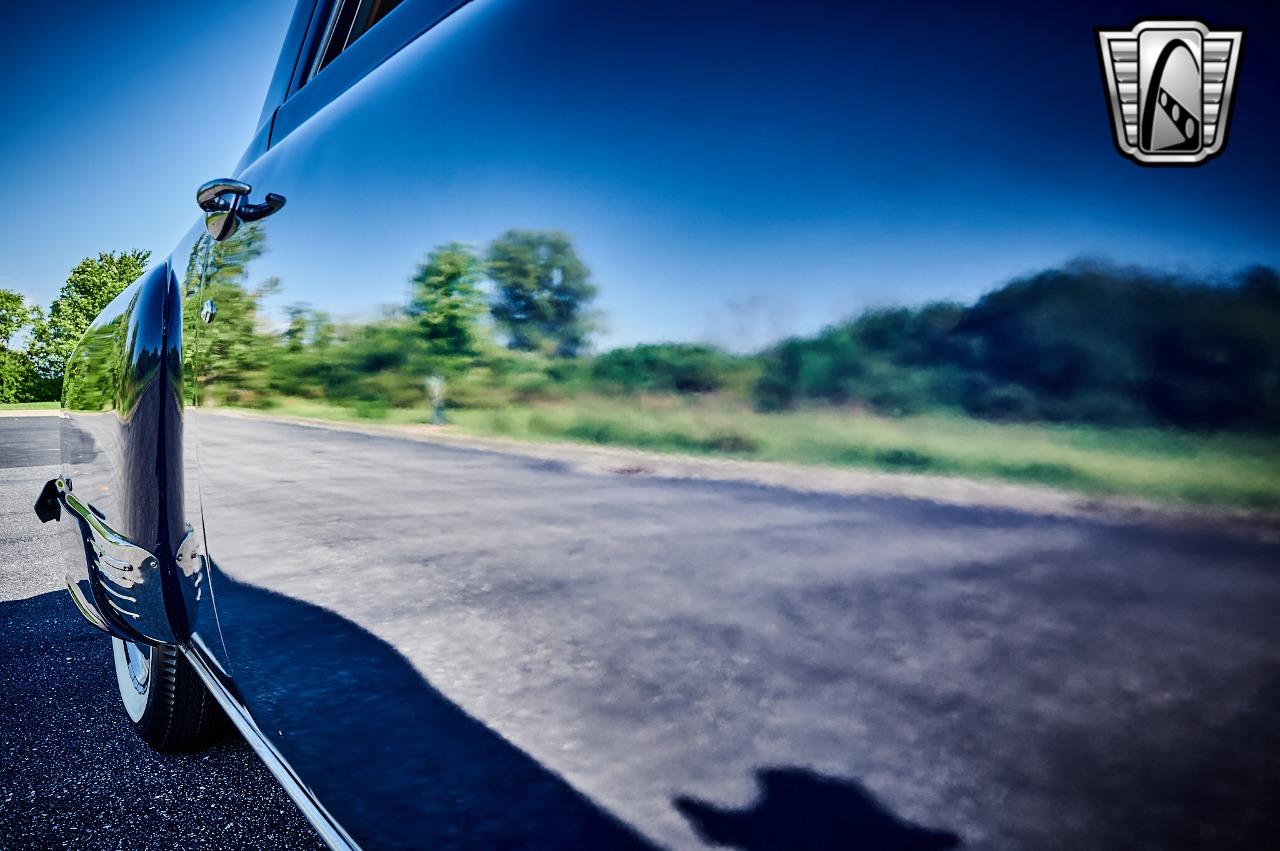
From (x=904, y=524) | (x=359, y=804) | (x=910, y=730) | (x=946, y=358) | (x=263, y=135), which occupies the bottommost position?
(x=359, y=804)

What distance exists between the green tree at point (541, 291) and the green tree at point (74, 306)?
5174cm

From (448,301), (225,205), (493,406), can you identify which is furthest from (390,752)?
(225,205)

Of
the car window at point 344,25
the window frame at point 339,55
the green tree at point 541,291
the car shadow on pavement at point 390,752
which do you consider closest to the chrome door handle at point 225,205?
the window frame at point 339,55

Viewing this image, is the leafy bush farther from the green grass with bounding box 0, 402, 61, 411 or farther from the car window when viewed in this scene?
the green grass with bounding box 0, 402, 61, 411

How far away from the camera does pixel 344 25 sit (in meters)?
2.13

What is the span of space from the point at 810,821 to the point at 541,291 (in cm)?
61

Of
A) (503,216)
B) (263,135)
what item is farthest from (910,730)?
(263,135)

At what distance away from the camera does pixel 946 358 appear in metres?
0.62

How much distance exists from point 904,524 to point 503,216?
61 centimetres

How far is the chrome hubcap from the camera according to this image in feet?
8.73

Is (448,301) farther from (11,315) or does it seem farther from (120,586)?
(11,315)

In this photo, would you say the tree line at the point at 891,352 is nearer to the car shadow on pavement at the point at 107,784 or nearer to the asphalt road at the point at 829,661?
the asphalt road at the point at 829,661

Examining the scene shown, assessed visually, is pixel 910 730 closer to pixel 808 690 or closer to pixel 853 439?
pixel 808 690

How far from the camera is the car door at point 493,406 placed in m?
0.76
